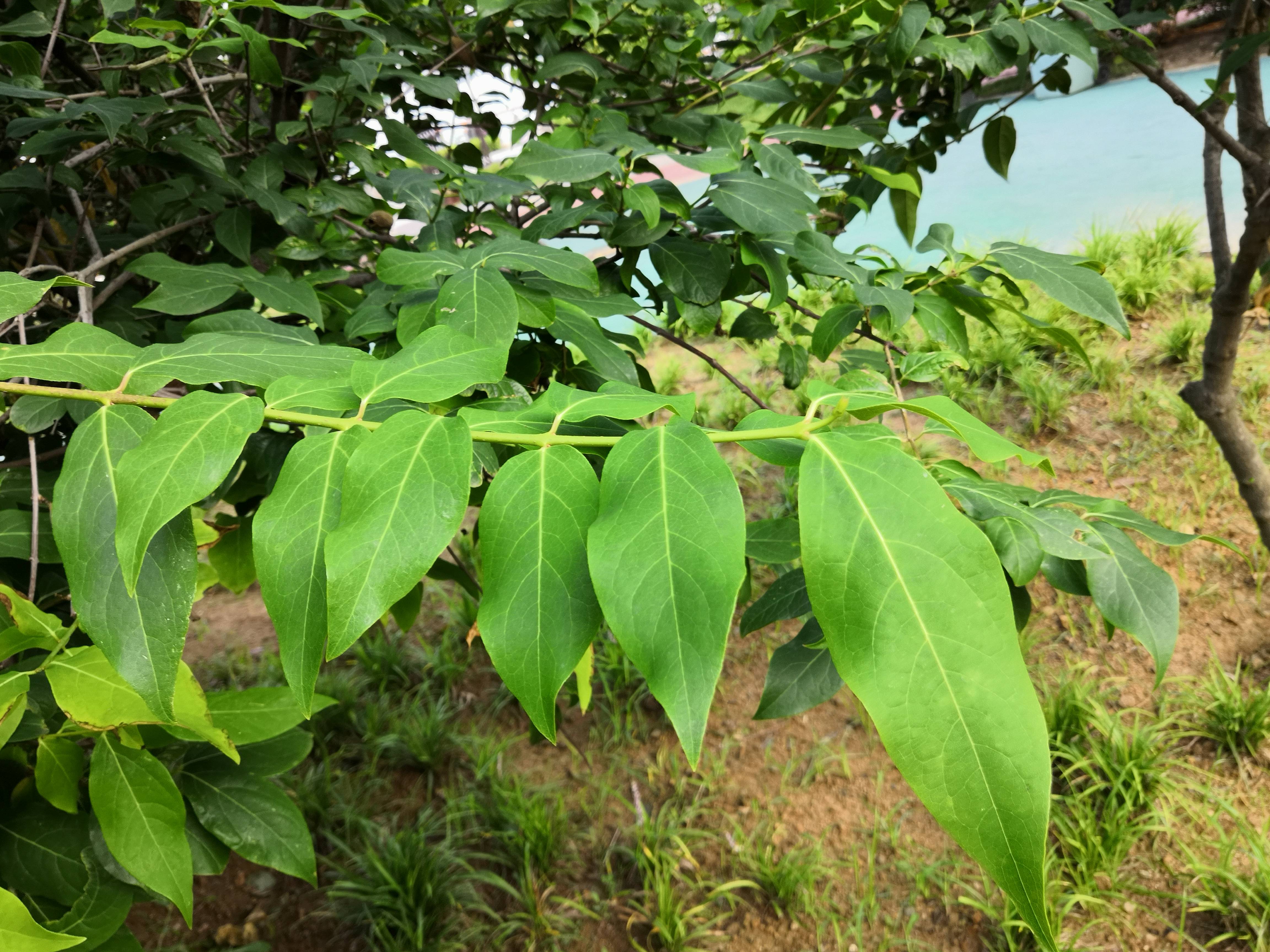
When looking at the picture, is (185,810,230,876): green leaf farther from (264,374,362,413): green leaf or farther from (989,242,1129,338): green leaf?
(989,242,1129,338): green leaf

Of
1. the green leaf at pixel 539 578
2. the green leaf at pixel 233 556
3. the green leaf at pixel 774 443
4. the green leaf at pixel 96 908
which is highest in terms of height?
the green leaf at pixel 774 443

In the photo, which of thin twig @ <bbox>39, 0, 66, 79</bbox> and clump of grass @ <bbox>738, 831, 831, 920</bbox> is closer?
thin twig @ <bbox>39, 0, 66, 79</bbox>

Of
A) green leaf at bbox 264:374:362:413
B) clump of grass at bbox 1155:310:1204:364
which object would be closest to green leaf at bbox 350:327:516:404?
green leaf at bbox 264:374:362:413

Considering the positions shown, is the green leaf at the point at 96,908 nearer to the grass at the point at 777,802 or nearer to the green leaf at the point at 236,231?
the green leaf at the point at 236,231

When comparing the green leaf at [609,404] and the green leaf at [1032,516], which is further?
the green leaf at [1032,516]

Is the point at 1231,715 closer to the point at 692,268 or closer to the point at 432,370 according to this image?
the point at 692,268

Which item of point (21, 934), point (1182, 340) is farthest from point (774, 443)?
point (1182, 340)

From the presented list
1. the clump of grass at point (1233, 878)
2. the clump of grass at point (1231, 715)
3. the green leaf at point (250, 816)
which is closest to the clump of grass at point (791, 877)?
the clump of grass at point (1233, 878)

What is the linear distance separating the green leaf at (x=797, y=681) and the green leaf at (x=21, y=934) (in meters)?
0.39

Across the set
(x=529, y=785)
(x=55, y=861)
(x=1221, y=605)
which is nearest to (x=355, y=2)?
(x=55, y=861)

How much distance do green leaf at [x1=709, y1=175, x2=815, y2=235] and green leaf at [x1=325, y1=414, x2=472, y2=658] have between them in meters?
0.35

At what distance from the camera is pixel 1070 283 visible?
545 millimetres

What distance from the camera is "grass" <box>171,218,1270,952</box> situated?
3.87 ft

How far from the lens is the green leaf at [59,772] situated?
19.9 inches
